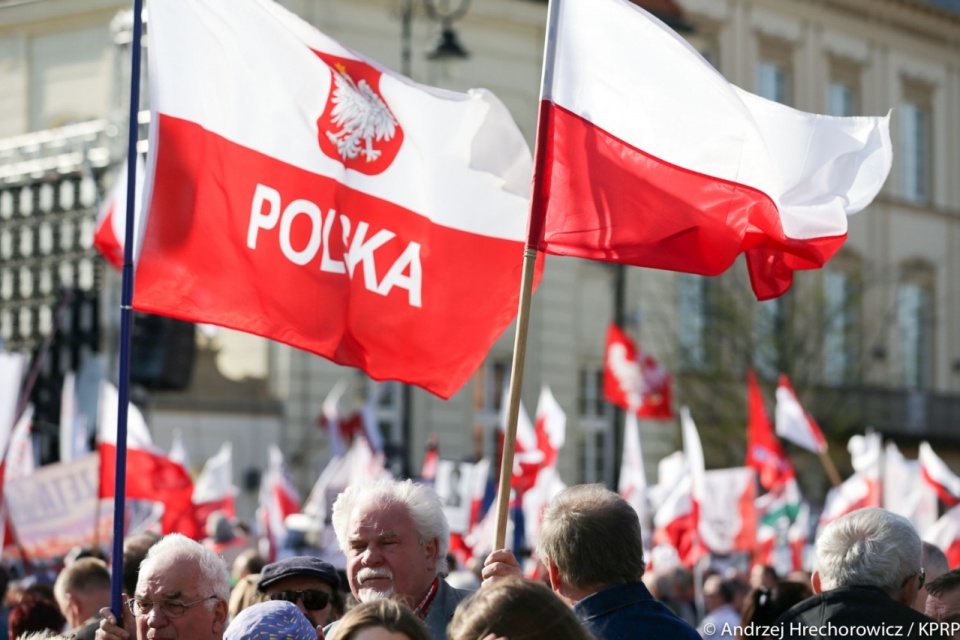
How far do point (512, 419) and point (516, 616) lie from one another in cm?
186

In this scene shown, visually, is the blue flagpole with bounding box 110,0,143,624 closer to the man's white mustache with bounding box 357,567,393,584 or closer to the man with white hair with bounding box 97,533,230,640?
the man with white hair with bounding box 97,533,230,640

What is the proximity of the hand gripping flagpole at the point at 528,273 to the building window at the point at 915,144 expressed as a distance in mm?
38800

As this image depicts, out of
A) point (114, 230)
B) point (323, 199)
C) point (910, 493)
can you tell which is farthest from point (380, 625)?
point (910, 493)

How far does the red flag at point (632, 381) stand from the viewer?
20.3m

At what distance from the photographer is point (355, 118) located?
23.1ft

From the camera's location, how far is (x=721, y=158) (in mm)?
6363

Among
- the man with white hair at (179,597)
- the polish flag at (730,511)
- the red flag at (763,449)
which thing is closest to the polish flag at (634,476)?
the polish flag at (730,511)

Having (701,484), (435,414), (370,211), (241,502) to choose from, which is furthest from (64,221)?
(370,211)

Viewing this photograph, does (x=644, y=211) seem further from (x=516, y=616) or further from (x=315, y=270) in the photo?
(x=516, y=616)

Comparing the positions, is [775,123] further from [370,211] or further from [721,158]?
[370,211]

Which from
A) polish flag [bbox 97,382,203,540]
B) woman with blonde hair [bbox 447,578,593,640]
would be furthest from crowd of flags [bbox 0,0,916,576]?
polish flag [bbox 97,382,203,540]

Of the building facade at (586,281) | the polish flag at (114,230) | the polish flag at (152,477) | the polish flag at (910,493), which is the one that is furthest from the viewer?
the building facade at (586,281)

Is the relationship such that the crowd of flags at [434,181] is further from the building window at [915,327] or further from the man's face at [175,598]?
the building window at [915,327]

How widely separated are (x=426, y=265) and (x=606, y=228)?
1049 mm
